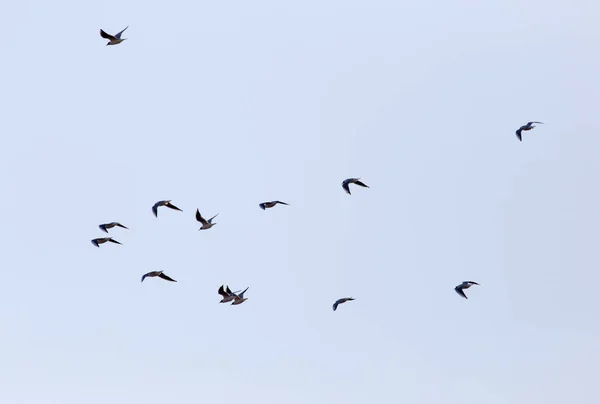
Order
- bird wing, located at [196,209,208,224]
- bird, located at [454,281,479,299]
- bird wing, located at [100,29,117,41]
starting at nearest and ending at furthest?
bird wing, located at [100,29,117,41], bird wing, located at [196,209,208,224], bird, located at [454,281,479,299]

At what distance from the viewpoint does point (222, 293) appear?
13275 centimetres

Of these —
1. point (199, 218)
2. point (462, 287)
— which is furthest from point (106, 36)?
point (462, 287)

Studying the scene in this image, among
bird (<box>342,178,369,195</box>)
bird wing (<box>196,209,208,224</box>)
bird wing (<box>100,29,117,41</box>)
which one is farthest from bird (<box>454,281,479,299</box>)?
bird wing (<box>100,29,117,41</box>)

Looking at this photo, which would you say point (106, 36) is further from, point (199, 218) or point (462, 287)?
point (462, 287)

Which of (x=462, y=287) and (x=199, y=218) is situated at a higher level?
(x=199, y=218)

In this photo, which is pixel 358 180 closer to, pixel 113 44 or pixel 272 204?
pixel 272 204

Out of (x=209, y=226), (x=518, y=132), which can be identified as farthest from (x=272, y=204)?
(x=518, y=132)

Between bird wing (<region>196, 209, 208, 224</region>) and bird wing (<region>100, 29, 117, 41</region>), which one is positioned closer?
bird wing (<region>100, 29, 117, 41</region>)

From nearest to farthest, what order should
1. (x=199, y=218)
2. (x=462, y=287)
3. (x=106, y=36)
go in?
(x=106, y=36)
(x=199, y=218)
(x=462, y=287)

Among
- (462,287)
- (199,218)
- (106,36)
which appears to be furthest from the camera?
(462,287)

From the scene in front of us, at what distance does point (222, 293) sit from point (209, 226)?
5.95 metres

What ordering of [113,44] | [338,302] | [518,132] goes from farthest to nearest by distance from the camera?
[518,132] < [338,302] < [113,44]

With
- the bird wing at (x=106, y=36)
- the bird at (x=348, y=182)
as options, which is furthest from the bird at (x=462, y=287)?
the bird wing at (x=106, y=36)

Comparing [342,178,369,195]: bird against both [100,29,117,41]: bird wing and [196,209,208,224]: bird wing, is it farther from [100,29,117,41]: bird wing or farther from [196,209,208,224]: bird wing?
[100,29,117,41]: bird wing
